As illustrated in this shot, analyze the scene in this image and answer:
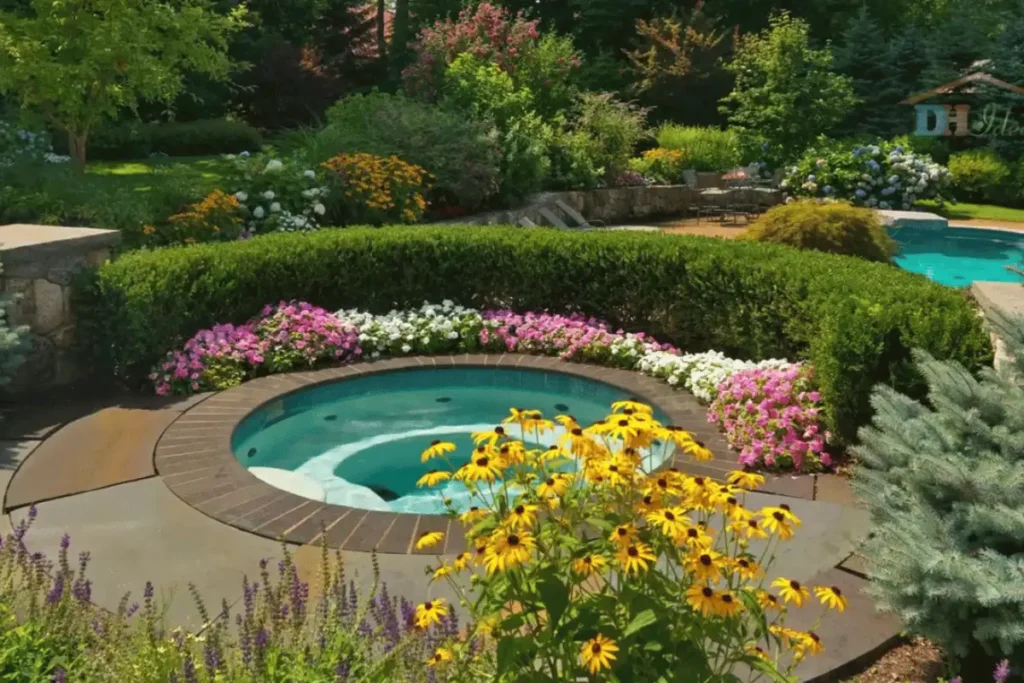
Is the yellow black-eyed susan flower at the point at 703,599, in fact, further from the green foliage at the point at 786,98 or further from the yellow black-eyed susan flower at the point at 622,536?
the green foliage at the point at 786,98

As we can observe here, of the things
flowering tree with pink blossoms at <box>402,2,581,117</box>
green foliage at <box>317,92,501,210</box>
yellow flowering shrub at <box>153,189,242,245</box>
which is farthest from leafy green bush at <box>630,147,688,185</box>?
yellow flowering shrub at <box>153,189,242,245</box>

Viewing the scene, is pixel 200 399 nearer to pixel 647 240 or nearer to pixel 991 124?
pixel 647 240

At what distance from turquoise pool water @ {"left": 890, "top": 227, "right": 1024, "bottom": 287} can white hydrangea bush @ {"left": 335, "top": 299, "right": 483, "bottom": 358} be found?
317 inches

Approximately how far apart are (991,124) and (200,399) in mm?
18450

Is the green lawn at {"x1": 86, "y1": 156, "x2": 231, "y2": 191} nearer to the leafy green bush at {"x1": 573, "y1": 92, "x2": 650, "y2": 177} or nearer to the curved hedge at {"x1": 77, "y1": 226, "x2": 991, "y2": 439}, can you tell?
the leafy green bush at {"x1": 573, "y1": 92, "x2": 650, "y2": 177}

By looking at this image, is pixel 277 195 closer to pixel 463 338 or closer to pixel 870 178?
pixel 463 338

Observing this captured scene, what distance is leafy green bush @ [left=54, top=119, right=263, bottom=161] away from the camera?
2016 cm

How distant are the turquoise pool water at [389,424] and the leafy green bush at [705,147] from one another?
12894mm

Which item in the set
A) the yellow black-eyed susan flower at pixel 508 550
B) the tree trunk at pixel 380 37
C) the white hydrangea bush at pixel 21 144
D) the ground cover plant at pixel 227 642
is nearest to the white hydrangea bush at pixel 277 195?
the white hydrangea bush at pixel 21 144

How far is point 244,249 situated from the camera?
7266 mm

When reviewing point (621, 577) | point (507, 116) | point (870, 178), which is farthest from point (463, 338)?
point (870, 178)

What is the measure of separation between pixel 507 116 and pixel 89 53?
5.71 metres

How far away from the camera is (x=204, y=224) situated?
8797 millimetres

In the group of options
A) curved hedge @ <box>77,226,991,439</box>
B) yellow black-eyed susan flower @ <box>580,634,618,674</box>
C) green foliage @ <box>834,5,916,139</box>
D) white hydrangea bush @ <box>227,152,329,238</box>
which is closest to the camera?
yellow black-eyed susan flower @ <box>580,634,618,674</box>
